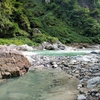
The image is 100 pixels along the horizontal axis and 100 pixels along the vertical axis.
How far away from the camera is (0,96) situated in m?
10.3

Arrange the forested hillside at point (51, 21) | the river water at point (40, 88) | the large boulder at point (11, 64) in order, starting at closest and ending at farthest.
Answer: the river water at point (40, 88), the large boulder at point (11, 64), the forested hillside at point (51, 21)

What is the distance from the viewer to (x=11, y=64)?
15164mm

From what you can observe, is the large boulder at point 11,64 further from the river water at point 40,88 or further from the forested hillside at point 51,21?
the forested hillside at point 51,21

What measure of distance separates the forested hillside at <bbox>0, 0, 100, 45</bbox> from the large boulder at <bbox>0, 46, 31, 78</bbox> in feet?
147

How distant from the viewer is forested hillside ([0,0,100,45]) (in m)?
67.5

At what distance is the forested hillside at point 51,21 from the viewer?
6750 centimetres

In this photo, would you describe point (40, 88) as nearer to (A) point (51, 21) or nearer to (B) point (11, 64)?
(B) point (11, 64)

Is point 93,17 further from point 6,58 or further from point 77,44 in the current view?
point 6,58

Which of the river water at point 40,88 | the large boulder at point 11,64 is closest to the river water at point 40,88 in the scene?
the river water at point 40,88

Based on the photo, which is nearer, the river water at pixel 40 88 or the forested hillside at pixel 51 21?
the river water at pixel 40 88

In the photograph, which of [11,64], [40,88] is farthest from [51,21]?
[40,88]

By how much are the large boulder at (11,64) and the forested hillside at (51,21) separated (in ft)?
147

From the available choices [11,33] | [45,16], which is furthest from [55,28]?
[11,33]

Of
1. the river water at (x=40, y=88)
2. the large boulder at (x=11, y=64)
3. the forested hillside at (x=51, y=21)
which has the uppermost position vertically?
the forested hillside at (x=51, y=21)
